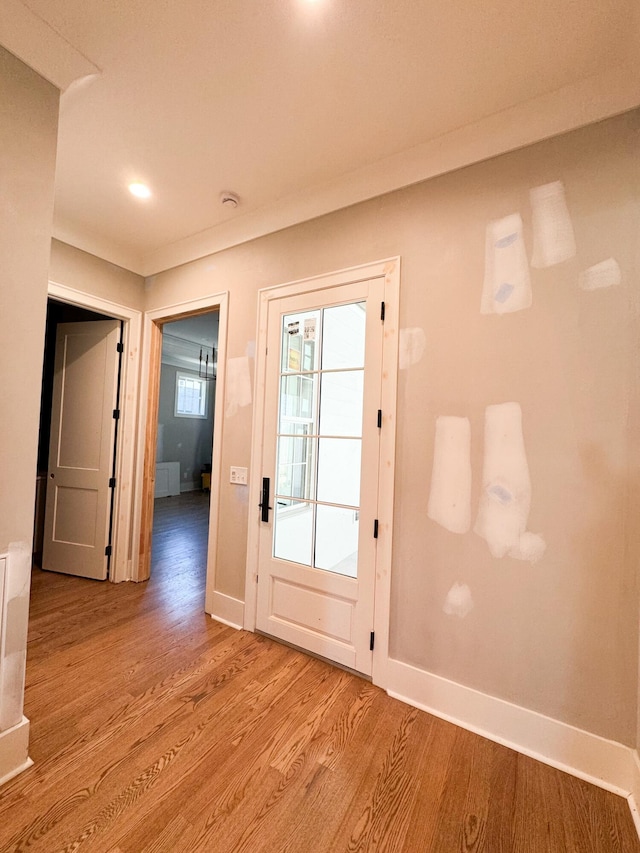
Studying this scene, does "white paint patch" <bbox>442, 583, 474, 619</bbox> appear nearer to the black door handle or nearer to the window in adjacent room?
the black door handle

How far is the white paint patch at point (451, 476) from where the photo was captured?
1724 millimetres

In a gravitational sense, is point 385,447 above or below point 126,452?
above

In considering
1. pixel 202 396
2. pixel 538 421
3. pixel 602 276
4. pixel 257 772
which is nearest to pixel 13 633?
pixel 257 772

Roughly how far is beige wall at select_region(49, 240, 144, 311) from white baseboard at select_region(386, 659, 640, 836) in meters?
3.48

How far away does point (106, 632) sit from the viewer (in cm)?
237

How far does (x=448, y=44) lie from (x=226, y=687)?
313 centimetres

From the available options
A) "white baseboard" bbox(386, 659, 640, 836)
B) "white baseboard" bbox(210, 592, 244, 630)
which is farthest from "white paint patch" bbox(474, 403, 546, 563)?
"white baseboard" bbox(210, 592, 244, 630)

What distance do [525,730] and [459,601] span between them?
0.56m

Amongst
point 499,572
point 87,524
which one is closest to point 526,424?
point 499,572

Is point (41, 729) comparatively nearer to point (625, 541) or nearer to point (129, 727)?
point (129, 727)

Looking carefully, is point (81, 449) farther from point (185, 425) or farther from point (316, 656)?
point (185, 425)

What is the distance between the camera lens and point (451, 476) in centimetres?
176

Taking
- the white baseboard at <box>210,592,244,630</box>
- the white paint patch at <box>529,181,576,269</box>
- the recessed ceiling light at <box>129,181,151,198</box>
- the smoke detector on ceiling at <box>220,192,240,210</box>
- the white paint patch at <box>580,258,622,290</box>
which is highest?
the recessed ceiling light at <box>129,181,151,198</box>

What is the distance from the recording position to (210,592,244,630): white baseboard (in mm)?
2473
